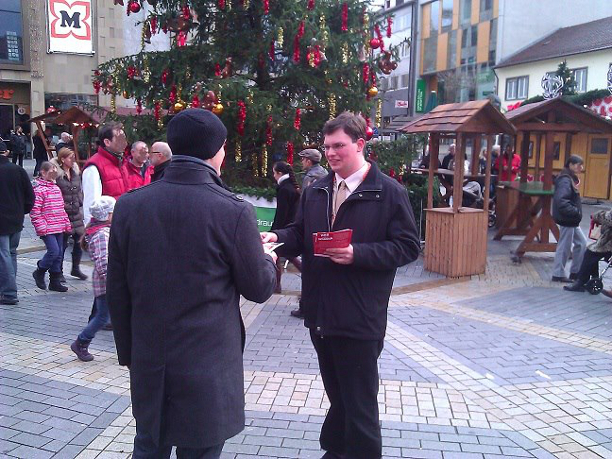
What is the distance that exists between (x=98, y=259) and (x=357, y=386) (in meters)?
2.87

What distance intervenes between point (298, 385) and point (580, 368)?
2517mm

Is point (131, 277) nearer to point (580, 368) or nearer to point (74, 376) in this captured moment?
point (74, 376)

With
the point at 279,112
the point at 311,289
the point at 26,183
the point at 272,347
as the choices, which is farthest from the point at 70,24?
the point at 311,289

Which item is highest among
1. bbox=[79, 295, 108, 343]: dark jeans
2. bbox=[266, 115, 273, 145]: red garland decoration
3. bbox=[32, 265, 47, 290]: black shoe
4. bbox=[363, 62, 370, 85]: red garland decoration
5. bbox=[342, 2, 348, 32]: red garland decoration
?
bbox=[342, 2, 348, 32]: red garland decoration

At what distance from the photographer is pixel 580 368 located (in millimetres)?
5484

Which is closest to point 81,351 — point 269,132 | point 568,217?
point 269,132

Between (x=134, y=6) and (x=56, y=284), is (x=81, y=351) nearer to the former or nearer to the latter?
(x=56, y=284)

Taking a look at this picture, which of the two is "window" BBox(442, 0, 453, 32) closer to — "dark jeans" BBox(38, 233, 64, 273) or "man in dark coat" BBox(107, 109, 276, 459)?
"dark jeans" BBox(38, 233, 64, 273)

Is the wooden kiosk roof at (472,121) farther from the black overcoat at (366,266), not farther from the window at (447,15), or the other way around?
the window at (447,15)

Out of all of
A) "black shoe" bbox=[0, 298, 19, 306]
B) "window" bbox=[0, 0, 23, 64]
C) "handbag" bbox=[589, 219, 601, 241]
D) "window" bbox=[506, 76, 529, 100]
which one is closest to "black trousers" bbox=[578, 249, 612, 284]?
"handbag" bbox=[589, 219, 601, 241]

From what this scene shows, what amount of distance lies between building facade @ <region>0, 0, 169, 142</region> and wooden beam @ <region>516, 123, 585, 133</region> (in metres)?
22.3

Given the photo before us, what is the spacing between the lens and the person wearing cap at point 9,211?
7105 millimetres

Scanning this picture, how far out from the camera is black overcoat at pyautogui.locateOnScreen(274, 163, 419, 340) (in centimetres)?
321

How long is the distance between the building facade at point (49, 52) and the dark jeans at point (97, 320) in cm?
2491
